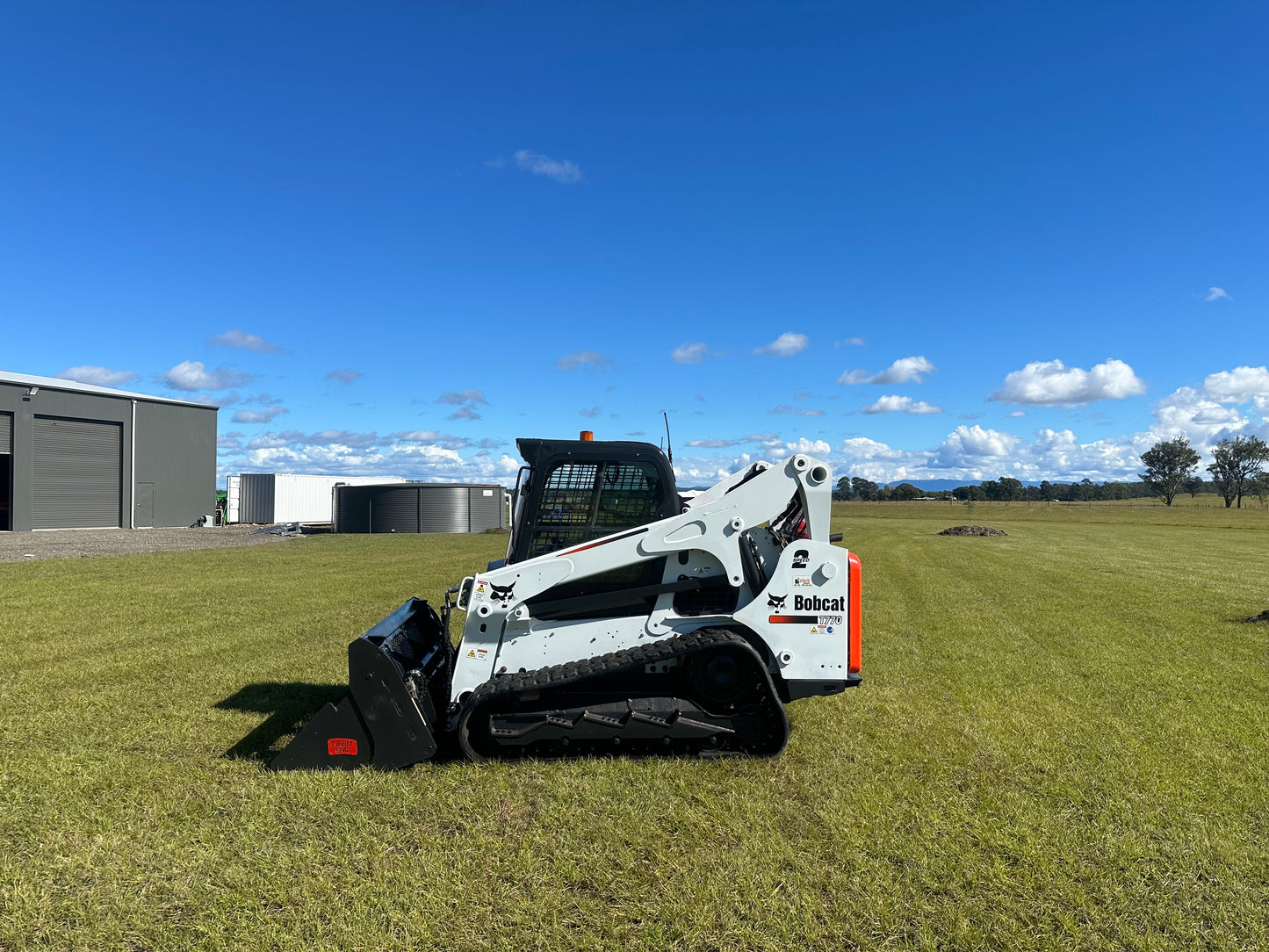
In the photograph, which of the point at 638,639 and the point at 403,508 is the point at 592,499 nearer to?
the point at 638,639

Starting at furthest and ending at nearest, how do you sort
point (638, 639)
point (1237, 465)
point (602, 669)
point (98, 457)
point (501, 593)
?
point (1237, 465) → point (98, 457) → point (638, 639) → point (501, 593) → point (602, 669)

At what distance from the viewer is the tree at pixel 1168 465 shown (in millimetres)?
110188

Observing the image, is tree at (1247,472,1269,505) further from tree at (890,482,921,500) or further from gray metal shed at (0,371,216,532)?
gray metal shed at (0,371,216,532)

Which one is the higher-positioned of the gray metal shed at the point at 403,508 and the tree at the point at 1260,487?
the tree at the point at 1260,487

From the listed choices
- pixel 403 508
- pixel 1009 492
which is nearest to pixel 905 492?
pixel 1009 492

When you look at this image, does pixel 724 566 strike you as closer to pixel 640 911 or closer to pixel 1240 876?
pixel 640 911

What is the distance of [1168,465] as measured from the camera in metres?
112

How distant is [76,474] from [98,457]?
4.35ft

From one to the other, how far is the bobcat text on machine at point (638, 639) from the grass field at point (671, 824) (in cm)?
26

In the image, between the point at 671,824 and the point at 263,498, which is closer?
the point at 671,824

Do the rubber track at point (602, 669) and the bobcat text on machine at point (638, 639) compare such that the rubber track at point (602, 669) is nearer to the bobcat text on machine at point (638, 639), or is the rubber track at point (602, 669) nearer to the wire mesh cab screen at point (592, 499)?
the bobcat text on machine at point (638, 639)

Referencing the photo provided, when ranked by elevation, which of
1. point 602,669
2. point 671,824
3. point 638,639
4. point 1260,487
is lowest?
point 671,824

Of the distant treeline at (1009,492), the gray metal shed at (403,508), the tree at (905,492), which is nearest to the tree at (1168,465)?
the distant treeline at (1009,492)

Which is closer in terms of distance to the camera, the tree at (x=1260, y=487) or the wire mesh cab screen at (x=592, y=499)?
the wire mesh cab screen at (x=592, y=499)
